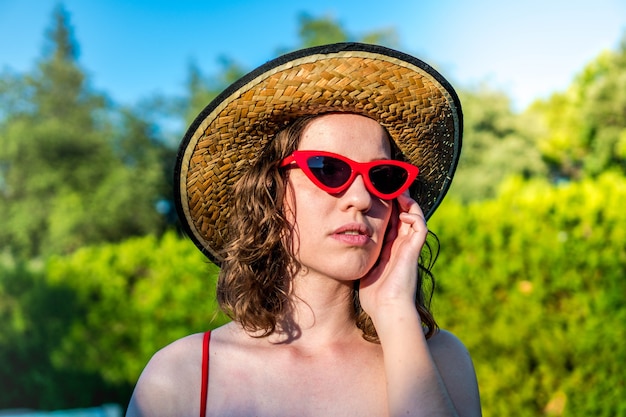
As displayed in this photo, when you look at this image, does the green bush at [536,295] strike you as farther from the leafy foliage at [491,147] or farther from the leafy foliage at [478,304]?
the leafy foliage at [491,147]

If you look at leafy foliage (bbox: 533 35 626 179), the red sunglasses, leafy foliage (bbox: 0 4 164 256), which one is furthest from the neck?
Answer: leafy foliage (bbox: 0 4 164 256)

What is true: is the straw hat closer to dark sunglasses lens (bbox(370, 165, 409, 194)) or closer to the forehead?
the forehead

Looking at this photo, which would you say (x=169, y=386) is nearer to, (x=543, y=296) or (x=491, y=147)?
(x=543, y=296)

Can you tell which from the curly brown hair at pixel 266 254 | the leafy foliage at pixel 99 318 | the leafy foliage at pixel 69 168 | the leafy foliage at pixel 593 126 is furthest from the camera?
the leafy foliage at pixel 69 168

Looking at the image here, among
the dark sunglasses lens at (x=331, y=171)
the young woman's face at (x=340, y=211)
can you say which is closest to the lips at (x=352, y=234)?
the young woman's face at (x=340, y=211)

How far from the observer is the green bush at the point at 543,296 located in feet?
18.6

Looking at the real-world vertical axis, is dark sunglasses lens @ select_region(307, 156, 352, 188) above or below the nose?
above

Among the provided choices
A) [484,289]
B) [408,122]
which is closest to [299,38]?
[484,289]

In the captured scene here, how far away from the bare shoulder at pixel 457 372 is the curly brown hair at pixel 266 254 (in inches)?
2.0

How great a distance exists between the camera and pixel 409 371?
1684 millimetres

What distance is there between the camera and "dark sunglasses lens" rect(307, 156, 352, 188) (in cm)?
180

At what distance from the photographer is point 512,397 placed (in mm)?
5953

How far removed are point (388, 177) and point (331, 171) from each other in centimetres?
18

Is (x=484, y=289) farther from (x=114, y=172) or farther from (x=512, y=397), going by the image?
(x=114, y=172)
